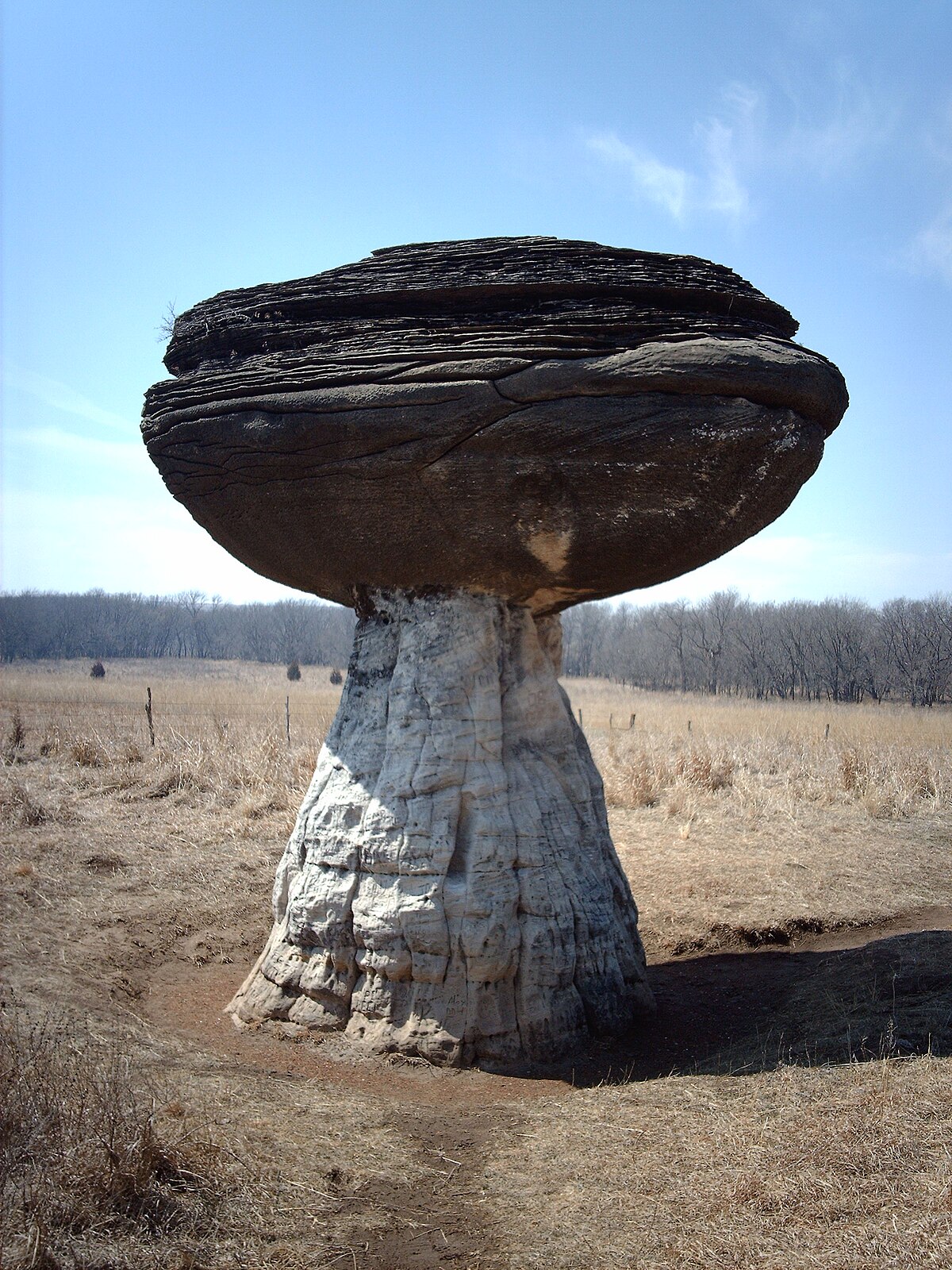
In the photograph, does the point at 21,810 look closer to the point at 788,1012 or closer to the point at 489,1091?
the point at 489,1091

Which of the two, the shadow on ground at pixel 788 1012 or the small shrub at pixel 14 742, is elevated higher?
the small shrub at pixel 14 742

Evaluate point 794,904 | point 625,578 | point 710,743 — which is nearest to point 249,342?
point 625,578

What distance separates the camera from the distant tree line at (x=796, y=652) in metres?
35.9

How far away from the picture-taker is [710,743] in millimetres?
16562

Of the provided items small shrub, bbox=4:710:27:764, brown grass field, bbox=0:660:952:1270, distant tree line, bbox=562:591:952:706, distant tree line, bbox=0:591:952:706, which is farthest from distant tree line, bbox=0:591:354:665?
brown grass field, bbox=0:660:952:1270

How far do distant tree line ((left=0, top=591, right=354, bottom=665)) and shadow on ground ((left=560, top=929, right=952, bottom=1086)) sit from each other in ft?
188

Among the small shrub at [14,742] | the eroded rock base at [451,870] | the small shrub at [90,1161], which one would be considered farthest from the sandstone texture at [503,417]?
the small shrub at [14,742]

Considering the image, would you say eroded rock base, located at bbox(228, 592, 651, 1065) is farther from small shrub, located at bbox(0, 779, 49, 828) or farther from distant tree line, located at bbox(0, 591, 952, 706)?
distant tree line, located at bbox(0, 591, 952, 706)

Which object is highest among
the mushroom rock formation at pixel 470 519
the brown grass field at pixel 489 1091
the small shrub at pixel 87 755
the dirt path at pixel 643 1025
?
the mushroom rock formation at pixel 470 519

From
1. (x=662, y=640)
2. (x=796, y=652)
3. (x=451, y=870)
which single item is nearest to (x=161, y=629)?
(x=662, y=640)

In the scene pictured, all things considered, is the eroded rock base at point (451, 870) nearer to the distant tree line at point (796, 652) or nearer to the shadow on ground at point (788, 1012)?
the shadow on ground at point (788, 1012)

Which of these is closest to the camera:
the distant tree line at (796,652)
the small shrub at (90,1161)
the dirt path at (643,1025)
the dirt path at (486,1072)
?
the small shrub at (90,1161)

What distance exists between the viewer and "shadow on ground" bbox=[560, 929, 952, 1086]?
4.89 m

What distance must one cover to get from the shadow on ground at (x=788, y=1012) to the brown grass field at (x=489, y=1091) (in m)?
0.03
